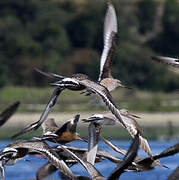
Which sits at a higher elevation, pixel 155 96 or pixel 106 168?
pixel 106 168

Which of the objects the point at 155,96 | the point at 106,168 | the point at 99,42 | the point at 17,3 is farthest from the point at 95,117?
the point at 17,3

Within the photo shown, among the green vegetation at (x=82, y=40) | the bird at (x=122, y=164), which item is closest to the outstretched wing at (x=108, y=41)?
the bird at (x=122, y=164)

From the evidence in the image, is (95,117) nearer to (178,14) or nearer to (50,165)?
(50,165)

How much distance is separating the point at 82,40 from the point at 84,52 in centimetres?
270

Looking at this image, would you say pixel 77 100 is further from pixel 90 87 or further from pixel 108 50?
pixel 90 87

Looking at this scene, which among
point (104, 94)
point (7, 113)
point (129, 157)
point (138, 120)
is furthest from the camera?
point (138, 120)

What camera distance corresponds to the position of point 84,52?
55469mm

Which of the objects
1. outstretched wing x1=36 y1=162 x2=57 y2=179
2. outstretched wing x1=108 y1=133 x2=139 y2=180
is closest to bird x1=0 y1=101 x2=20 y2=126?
outstretched wing x1=36 y1=162 x2=57 y2=179

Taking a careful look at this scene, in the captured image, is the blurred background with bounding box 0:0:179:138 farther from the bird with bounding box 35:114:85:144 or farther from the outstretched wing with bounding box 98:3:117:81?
the bird with bounding box 35:114:85:144

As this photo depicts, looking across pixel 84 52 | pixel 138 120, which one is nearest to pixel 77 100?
pixel 138 120

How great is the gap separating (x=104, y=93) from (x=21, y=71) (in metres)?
37.3

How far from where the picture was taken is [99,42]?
182 feet

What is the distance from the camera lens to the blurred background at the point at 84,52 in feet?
127

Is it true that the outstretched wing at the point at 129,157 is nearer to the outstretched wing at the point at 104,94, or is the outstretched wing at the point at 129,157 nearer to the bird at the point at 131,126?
the outstretched wing at the point at 104,94
